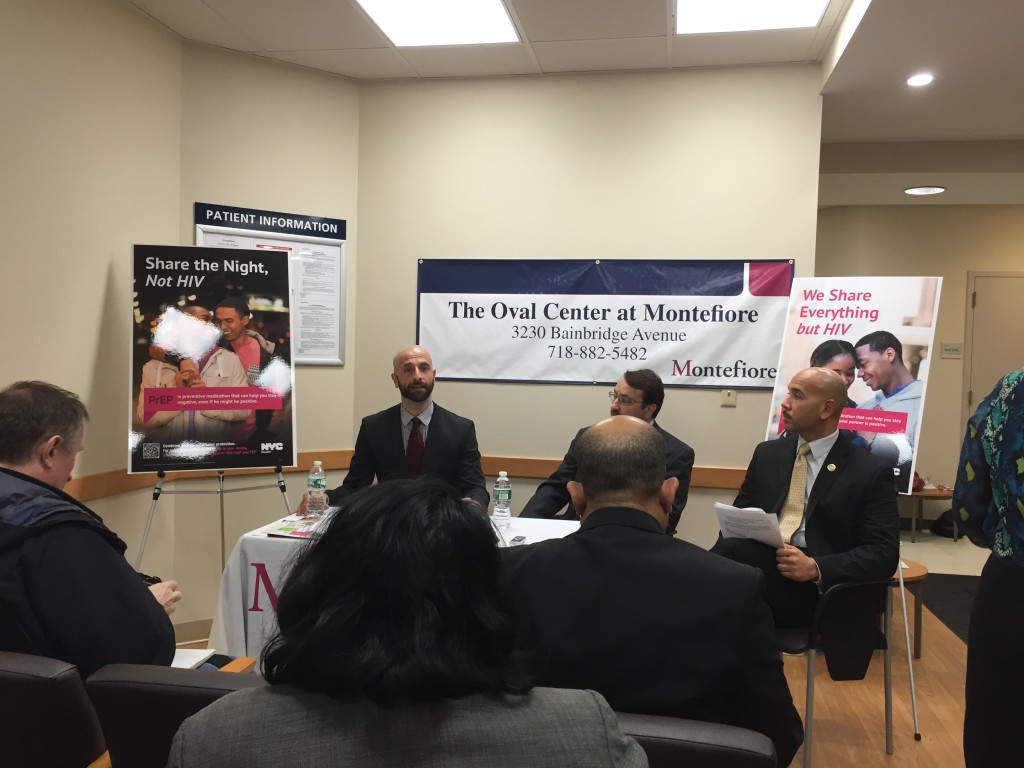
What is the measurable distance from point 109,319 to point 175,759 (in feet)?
10.9

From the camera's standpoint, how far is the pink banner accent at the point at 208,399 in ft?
11.2

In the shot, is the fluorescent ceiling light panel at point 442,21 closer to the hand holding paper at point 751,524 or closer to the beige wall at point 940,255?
the hand holding paper at point 751,524

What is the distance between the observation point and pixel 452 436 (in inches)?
143

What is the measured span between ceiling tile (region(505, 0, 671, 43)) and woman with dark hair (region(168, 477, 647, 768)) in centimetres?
316

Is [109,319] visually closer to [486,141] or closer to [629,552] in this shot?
[486,141]

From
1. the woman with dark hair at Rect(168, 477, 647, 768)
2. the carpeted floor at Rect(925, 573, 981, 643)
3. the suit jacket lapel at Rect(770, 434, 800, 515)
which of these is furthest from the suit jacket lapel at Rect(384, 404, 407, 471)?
the carpeted floor at Rect(925, 573, 981, 643)

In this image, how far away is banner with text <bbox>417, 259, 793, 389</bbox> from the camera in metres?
4.00

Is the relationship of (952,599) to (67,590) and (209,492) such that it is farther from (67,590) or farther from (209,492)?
(67,590)

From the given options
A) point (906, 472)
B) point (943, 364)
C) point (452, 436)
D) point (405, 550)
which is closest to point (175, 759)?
point (405, 550)

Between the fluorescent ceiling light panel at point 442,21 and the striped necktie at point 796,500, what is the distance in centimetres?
241

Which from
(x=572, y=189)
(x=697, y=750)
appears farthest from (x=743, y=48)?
(x=697, y=750)

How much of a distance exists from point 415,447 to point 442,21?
209 centimetres

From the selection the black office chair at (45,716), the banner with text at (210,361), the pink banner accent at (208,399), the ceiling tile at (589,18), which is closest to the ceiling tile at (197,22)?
the banner with text at (210,361)

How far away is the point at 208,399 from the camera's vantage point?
11.6ft
